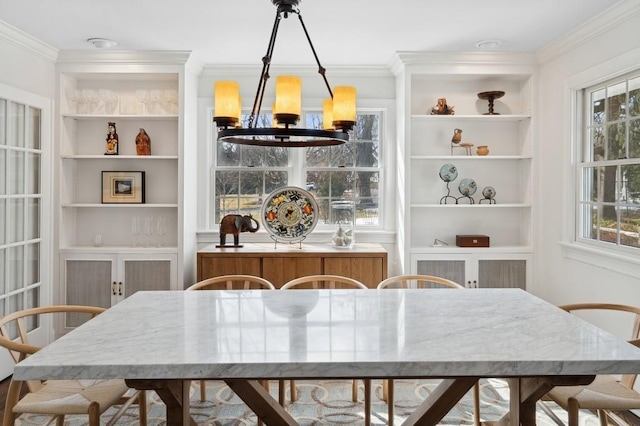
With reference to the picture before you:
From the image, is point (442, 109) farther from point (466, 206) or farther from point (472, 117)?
point (466, 206)

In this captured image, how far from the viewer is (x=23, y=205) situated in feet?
12.2

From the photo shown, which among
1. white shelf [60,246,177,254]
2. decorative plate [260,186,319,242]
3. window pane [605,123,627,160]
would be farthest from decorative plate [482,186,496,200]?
white shelf [60,246,177,254]

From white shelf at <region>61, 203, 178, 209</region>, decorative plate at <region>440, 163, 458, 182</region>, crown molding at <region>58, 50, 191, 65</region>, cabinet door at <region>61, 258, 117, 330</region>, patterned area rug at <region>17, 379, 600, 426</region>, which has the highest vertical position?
crown molding at <region>58, 50, 191, 65</region>

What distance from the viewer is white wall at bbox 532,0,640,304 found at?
300 centimetres

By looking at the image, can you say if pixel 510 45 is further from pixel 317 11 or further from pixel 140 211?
pixel 140 211

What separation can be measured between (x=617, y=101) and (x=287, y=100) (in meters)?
2.51

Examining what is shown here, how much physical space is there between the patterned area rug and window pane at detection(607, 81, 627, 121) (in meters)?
1.93

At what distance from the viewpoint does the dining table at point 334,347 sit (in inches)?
56.4

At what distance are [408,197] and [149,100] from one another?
237 cm

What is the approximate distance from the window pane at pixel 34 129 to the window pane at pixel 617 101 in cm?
428

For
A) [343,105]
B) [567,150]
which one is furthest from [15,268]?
[567,150]

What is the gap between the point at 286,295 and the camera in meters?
2.43

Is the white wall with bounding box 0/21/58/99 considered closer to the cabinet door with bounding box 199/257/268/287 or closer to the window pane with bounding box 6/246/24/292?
the window pane with bounding box 6/246/24/292

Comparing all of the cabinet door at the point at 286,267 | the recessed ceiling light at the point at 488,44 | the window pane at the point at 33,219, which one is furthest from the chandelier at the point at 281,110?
the window pane at the point at 33,219
